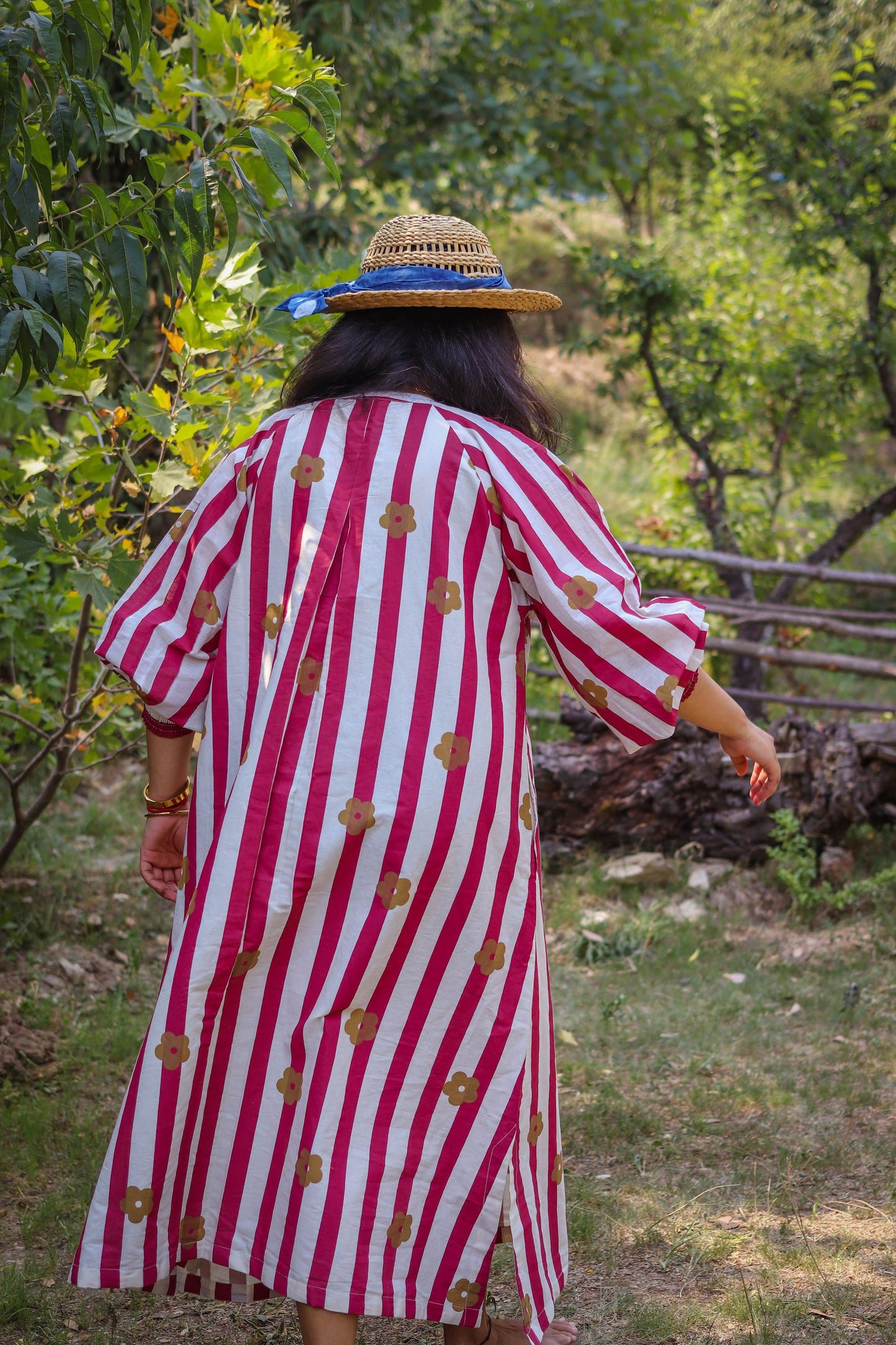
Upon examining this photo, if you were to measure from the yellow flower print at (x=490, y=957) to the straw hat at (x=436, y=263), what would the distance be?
899mm

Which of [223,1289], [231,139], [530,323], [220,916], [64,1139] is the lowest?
[64,1139]

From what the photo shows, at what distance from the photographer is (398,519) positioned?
1555 millimetres

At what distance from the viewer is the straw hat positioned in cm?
160

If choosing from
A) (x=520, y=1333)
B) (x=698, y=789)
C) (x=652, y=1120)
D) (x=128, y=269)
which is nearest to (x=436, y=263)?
(x=128, y=269)

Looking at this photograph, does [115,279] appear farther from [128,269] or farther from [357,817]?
[357,817]

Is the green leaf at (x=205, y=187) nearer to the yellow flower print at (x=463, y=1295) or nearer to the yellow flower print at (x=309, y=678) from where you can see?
the yellow flower print at (x=309, y=678)

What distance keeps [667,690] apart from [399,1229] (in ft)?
2.65

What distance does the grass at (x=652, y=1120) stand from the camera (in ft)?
6.61

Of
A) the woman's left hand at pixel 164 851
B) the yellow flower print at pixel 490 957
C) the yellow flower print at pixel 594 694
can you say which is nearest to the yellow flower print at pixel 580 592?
the yellow flower print at pixel 594 694

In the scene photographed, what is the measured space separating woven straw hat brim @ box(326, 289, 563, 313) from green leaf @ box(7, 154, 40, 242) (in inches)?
17.6

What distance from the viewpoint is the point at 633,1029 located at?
3213 millimetres

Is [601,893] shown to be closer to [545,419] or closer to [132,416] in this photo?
[132,416]

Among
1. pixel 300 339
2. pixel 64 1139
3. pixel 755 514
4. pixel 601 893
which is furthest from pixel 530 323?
pixel 64 1139

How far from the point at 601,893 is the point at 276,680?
285cm
